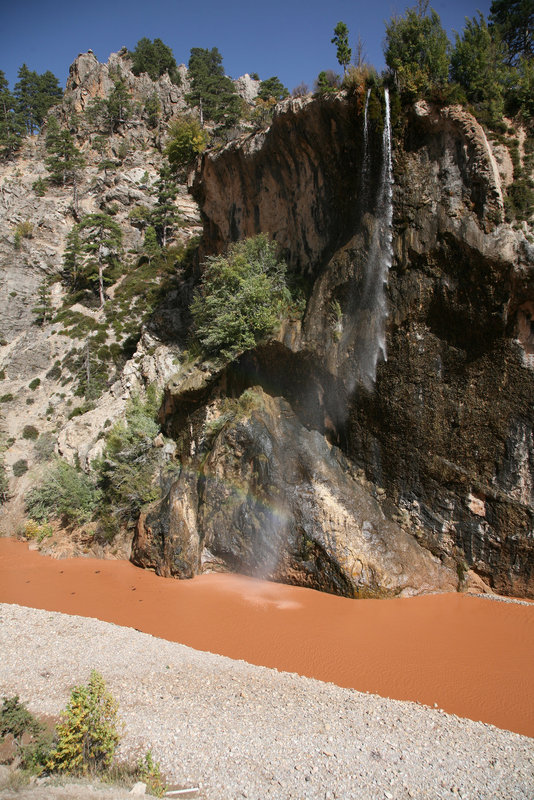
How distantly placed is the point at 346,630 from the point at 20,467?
21228 mm

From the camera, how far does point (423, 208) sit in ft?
39.9

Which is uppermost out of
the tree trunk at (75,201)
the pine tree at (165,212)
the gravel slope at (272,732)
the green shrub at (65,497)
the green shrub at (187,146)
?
the tree trunk at (75,201)

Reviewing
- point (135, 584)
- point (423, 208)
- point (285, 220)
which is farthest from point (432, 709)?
point (285, 220)

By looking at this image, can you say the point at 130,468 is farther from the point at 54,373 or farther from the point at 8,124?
the point at 8,124

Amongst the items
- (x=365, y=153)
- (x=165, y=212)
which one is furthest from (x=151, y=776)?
(x=165, y=212)

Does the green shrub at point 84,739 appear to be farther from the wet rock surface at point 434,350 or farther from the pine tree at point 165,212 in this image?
the pine tree at point 165,212

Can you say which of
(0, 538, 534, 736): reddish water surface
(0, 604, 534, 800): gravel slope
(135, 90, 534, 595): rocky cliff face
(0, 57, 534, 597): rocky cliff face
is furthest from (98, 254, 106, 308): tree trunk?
(0, 604, 534, 800): gravel slope

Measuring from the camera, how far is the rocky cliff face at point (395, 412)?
10836mm

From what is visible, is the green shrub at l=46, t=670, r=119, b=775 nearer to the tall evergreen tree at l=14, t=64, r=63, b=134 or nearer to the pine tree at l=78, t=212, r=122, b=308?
the pine tree at l=78, t=212, r=122, b=308

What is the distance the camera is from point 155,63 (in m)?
61.6

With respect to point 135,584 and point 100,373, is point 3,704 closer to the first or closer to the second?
point 135,584

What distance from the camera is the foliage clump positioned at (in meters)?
15.3

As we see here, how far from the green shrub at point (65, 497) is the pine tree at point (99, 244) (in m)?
22.3

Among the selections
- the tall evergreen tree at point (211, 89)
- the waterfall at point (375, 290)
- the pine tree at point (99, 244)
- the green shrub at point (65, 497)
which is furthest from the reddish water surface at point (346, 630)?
the tall evergreen tree at point (211, 89)
